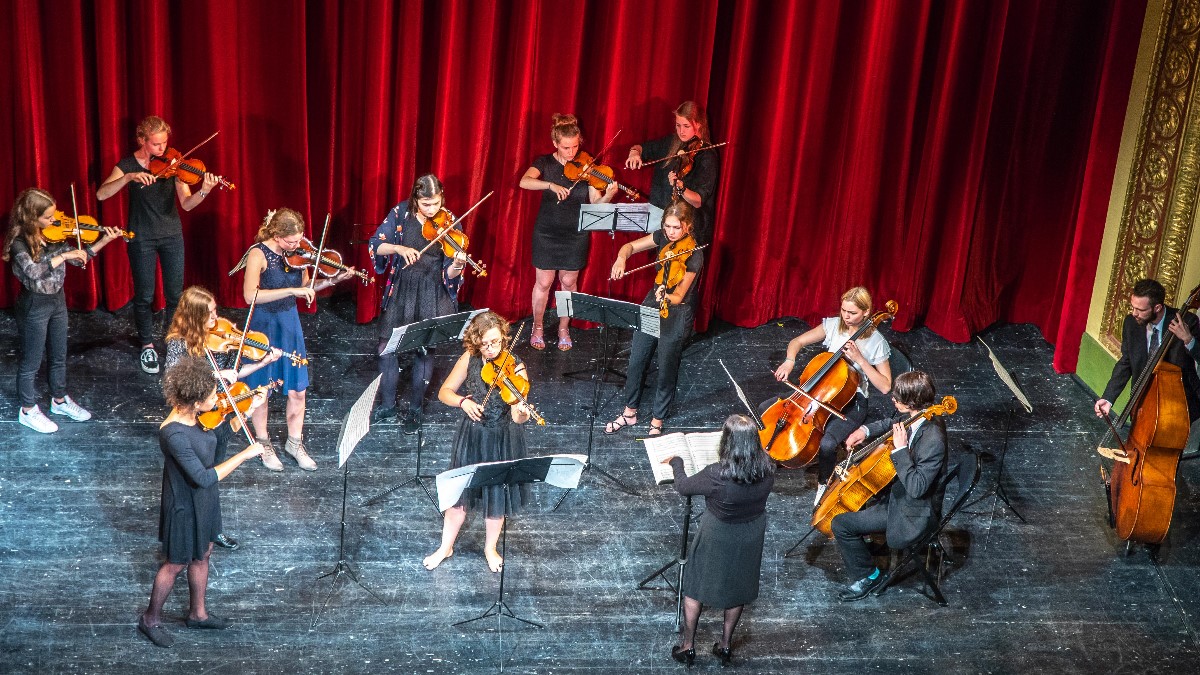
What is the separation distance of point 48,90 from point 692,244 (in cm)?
425

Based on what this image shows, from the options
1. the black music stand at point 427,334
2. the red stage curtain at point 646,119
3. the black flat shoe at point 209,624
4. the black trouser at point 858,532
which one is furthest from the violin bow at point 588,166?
the black flat shoe at point 209,624

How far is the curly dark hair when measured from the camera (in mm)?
5160

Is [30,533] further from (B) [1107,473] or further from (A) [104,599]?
(B) [1107,473]

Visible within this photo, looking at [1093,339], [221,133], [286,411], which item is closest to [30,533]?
[286,411]

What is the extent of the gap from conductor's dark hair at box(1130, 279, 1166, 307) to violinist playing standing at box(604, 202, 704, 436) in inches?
93.1

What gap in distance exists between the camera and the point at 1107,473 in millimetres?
7406

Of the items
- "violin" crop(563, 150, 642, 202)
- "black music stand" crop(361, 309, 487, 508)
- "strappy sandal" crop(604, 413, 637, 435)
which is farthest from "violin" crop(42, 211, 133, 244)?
"strappy sandal" crop(604, 413, 637, 435)

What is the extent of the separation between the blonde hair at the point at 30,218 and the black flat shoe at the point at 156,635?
7.71 feet

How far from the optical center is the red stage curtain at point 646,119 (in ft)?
26.8

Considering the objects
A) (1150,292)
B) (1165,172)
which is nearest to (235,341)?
(1150,292)

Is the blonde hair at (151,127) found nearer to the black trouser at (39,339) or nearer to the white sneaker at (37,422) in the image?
the black trouser at (39,339)

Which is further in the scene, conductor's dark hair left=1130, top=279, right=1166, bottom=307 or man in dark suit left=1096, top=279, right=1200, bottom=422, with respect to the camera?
conductor's dark hair left=1130, top=279, right=1166, bottom=307

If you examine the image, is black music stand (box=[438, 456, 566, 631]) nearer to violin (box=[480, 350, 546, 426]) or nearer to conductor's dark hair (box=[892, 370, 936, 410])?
violin (box=[480, 350, 546, 426])

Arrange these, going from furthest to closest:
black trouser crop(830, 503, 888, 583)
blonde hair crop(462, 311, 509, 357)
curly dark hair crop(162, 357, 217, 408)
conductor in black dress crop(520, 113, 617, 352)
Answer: conductor in black dress crop(520, 113, 617, 352), black trouser crop(830, 503, 888, 583), blonde hair crop(462, 311, 509, 357), curly dark hair crop(162, 357, 217, 408)
